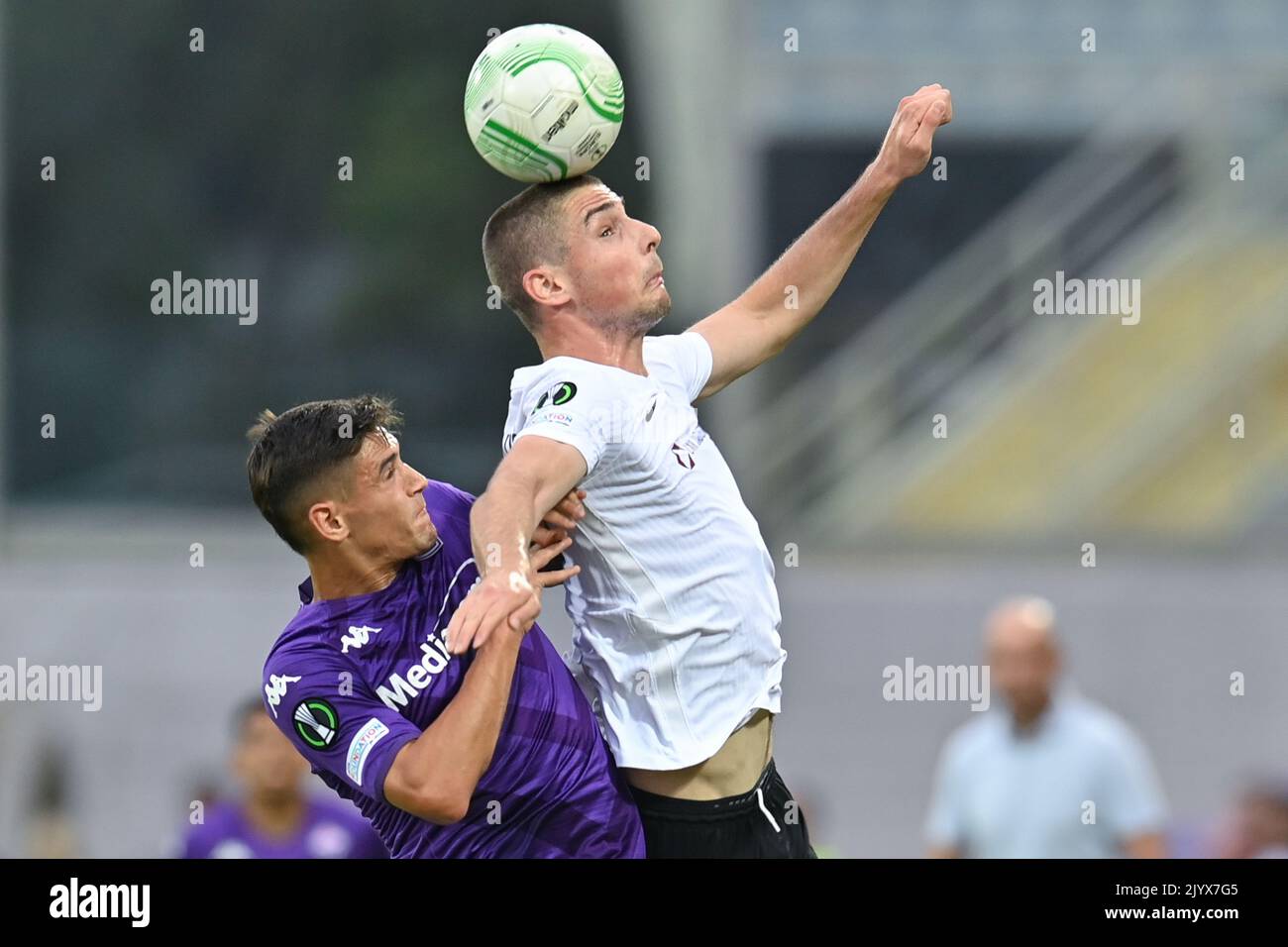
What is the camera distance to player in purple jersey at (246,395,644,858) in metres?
4.54

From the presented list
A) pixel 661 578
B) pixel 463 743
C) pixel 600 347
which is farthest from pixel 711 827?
pixel 600 347

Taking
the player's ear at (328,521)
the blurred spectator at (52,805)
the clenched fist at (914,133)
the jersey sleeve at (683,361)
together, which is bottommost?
the blurred spectator at (52,805)

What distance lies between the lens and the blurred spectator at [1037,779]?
23.5 ft

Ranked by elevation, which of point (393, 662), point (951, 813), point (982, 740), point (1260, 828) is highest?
point (393, 662)

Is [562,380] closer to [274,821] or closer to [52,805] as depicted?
[274,821]

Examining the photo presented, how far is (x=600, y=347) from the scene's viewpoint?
4.70 m

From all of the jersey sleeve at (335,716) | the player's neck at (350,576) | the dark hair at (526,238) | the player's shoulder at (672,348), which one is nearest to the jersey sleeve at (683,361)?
the player's shoulder at (672,348)

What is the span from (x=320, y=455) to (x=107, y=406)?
10542mm

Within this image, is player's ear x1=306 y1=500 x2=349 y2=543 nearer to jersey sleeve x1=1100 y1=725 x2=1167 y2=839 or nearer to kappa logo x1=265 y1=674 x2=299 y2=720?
kappa logo x1=265 y1=674 x2=299 y2=720

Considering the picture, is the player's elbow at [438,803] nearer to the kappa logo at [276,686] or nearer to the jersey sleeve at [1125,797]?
the kappa logo at [276,686]

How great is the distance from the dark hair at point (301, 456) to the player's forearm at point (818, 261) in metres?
1.15

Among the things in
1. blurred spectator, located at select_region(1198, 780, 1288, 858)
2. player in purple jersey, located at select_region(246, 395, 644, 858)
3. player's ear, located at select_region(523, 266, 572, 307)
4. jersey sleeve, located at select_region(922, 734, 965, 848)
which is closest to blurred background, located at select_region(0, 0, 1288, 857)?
jersey sleeve, located at select_region(922, 734, 965, 848)

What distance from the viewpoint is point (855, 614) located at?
12.3 meters

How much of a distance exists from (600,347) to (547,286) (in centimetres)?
20
